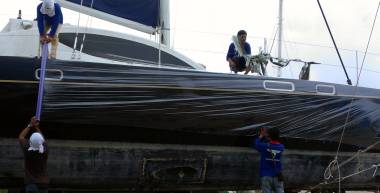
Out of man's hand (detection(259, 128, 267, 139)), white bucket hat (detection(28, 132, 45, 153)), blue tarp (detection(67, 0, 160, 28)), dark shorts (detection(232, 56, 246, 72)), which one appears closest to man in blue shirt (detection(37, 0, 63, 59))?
white bucket hat (detection(28, 132, 45, 153))

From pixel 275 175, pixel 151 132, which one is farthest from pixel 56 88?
pixel 275 175

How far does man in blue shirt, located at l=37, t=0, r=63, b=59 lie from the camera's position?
6164 millimetres

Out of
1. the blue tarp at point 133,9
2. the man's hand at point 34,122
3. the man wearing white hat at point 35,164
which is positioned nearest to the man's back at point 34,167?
the man wearing white hat at point 35,164

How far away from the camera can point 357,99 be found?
7406mm

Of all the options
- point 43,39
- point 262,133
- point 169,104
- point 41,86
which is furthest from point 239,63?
point 41,86

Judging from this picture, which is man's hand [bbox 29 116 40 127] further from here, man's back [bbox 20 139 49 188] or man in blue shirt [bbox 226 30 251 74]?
man in blue shirt [bbox 226 30 251 74]

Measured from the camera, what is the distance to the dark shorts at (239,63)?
754 cm

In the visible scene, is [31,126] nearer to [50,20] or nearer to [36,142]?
[36,142]

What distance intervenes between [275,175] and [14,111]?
9.52 feet

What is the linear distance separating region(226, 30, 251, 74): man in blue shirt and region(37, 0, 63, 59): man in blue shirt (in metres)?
2.39

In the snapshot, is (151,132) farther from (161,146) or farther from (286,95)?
(286,95)

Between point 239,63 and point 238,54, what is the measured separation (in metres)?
0.20

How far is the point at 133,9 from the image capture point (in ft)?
26.6

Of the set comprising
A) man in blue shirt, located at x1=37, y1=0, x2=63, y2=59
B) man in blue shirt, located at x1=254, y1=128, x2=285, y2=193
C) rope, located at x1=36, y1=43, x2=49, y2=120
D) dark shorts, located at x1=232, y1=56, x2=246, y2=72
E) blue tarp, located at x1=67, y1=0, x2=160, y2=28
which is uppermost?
blue tarp, located at x1=67, y1=0, x2=160, y2=28
